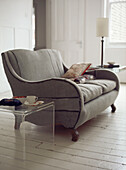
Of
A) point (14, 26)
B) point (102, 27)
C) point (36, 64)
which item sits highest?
point (14, 26)

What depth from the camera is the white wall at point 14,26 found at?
5.17m

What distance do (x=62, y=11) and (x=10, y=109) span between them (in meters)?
5.18

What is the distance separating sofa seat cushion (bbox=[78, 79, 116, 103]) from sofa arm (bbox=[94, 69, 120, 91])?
117 mm

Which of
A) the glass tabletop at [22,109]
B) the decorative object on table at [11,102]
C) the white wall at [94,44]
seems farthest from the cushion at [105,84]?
the white wall at [94,44]

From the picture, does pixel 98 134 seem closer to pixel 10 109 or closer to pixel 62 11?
pixel 10 109

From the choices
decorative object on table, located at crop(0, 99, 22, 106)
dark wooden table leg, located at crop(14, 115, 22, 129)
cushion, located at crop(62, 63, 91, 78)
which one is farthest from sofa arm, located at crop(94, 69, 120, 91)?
dark wooden table leg, located at crop(14, 115, 22, 129)

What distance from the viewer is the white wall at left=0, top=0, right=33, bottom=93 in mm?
5172

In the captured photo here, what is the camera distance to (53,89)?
2658 millimetres

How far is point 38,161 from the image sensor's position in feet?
6.98

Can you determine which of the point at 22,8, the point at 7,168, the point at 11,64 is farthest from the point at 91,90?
the point at 22,8

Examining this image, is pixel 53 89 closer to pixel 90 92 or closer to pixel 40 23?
pixel 90 92

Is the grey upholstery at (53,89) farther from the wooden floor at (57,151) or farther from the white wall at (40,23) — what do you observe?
the white wall at (40,23)

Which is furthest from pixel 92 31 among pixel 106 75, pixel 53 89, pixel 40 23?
pixel 53 89

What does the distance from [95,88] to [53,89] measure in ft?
2.00
